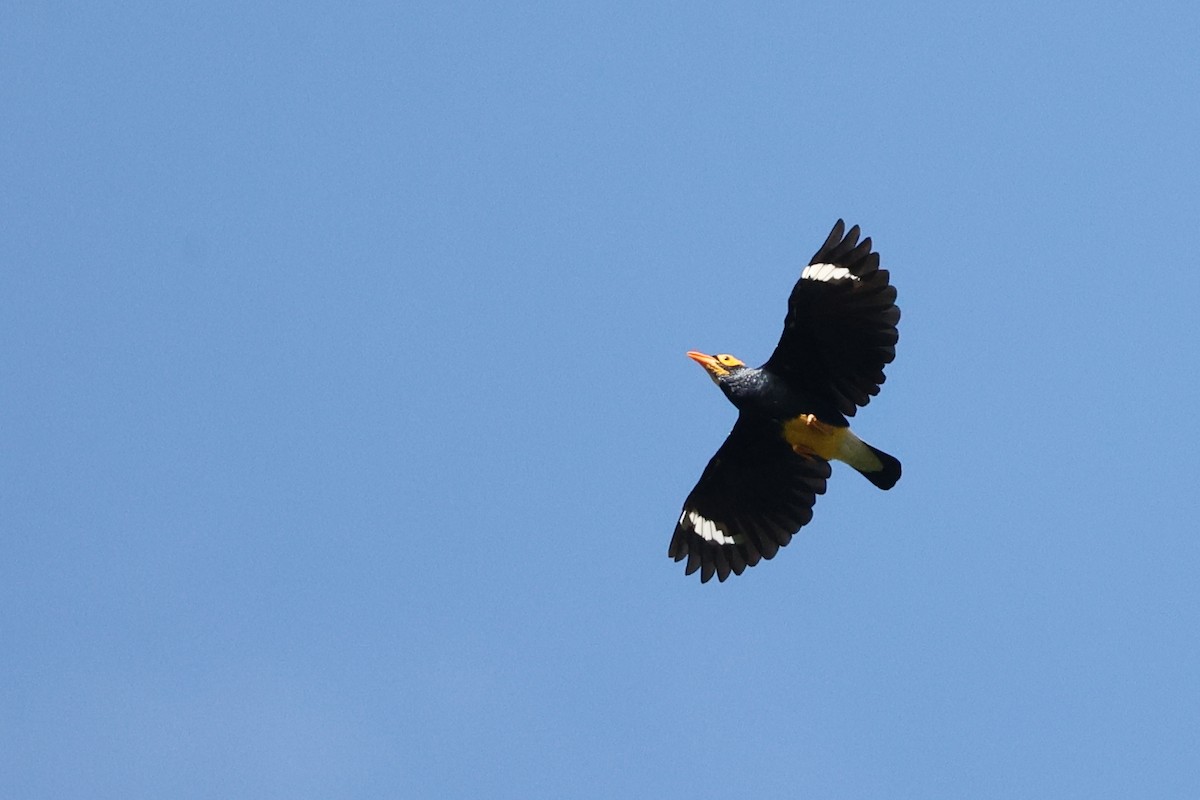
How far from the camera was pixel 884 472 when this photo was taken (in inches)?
693

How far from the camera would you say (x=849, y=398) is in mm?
17281

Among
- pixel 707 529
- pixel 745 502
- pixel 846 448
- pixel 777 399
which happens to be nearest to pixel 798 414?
pixel 777 399

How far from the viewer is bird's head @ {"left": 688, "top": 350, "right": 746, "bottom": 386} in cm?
1786

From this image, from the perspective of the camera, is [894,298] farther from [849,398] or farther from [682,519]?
[682,519]

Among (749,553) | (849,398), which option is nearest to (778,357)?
(849,398)

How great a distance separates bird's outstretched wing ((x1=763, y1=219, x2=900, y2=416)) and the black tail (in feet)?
1.70

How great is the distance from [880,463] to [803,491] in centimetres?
105

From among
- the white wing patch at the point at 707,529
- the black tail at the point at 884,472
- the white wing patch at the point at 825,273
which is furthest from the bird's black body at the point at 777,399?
the white wing patch at the point at 707,529

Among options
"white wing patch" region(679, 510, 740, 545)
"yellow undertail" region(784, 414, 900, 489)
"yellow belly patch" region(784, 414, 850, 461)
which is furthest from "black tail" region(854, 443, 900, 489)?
"white wing patch" region(679, 510, 740, 545)

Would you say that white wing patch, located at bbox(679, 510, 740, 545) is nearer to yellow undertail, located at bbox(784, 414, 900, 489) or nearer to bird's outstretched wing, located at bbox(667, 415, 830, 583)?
bird's outstretched wing, located at bbox(667, 415, 830, 583)

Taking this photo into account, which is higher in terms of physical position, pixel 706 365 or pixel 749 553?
→ pixel 706 365

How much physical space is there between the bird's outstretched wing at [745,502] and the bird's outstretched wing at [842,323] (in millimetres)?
1012

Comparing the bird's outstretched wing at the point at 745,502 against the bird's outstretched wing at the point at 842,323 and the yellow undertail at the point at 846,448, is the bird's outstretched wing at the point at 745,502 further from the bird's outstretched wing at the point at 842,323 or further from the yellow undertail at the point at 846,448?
the bird's outstretched wing at the point at 842,323

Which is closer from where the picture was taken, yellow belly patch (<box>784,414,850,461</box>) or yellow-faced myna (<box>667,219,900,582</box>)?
yellow-faced myna (<box>667,219,900,582</box>)
